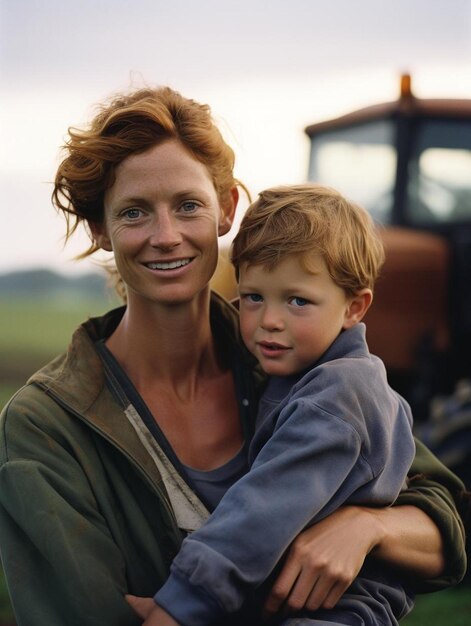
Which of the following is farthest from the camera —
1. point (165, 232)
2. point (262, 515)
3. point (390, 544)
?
point (165, 232)

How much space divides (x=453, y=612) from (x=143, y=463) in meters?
3.60

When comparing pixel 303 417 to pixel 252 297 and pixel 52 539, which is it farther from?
pixel 52 539

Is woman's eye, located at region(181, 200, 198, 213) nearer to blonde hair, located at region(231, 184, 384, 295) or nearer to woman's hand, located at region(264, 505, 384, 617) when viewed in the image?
blonde hair, located at region(231, 184, 384, 295)

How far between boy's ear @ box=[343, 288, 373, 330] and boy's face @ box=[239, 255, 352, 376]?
0.04 metres

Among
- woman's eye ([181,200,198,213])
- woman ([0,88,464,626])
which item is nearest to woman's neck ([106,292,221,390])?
woman ([0,88,464,626])

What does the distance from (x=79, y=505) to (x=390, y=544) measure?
640 millimetres

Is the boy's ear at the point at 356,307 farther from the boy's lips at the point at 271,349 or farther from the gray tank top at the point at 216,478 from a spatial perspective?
the gray tank top at the point at 216,478

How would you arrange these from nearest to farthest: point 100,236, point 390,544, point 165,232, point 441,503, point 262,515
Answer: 1. point 262,515
2. point 390,544
3. point 165,232
4. point 441,503
5. point 100,236

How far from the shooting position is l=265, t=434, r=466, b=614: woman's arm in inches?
78.7

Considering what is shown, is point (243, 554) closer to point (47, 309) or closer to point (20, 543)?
point (20, 543)

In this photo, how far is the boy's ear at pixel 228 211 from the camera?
253 centimetres

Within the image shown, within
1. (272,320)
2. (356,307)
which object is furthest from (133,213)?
(356,307)

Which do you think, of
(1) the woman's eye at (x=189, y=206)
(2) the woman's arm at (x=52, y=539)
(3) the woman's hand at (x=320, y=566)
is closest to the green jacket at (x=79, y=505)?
(2) the woman's arm at (x=52, y=539)

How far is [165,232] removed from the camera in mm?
2283
